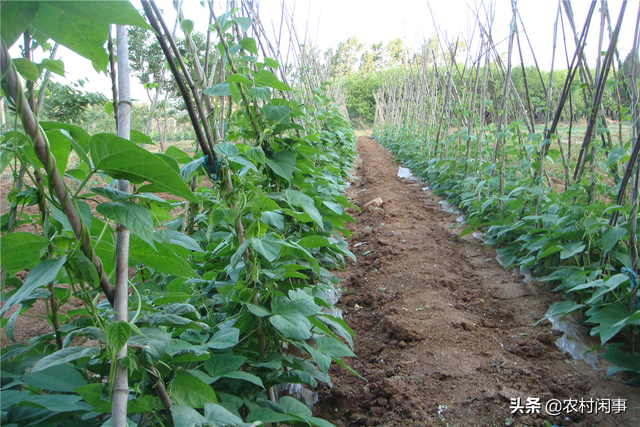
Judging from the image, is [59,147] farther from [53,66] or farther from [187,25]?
[187,25]

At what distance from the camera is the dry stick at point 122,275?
574mm

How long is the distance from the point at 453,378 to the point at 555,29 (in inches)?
107

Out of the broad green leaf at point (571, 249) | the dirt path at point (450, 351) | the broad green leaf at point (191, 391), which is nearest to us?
the broad green leaf at point (191, 391)

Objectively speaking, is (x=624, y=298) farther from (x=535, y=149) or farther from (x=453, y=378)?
(x=535, y=149)

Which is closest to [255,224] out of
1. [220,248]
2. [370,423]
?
[220,248]

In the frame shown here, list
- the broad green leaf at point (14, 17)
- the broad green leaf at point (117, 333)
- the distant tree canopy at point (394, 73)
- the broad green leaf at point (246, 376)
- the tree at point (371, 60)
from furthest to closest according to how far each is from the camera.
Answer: the tree at point (371, 60)
the distant tree canopy at point (394, 73)
the broad green leaf at point (246, 376)
the broad green leaf at point (117, 333)
the broad green leaf at point (14, 17)

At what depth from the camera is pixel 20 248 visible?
610mm

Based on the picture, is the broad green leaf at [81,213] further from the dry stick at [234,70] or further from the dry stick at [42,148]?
the dry stick at [234,70]

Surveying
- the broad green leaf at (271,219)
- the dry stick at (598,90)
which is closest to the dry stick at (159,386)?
the broad green leaf at (271,219)

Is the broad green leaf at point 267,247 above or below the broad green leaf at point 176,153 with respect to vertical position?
below

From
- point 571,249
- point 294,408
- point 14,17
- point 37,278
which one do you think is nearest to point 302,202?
point 294,408

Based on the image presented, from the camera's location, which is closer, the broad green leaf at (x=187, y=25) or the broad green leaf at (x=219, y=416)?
the broad green leaf at (x=219, y=416)

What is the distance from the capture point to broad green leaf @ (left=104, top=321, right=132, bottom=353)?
0.56 meters

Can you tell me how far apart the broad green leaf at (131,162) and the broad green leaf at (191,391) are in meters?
0.48
